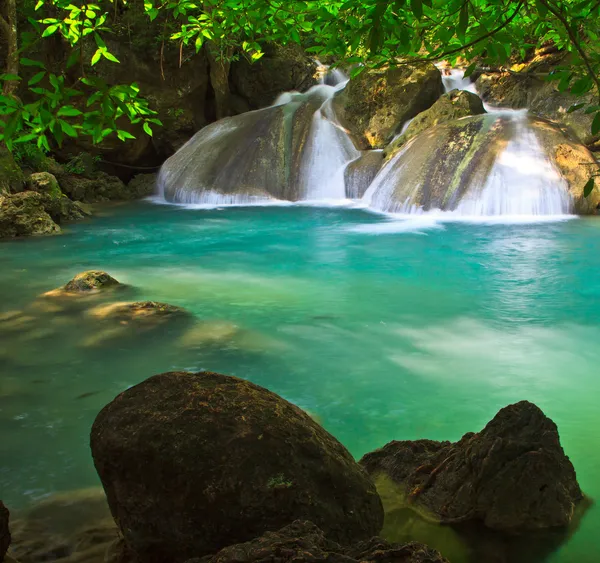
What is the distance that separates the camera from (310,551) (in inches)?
74.9

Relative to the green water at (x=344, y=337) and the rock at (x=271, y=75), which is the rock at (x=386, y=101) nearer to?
the rock at (x=271, y=75)

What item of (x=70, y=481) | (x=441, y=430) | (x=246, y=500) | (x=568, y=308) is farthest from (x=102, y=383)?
(x=568, y=308)

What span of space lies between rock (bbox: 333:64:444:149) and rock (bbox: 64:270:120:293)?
1075cm

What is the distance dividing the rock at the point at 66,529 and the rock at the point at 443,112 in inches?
528

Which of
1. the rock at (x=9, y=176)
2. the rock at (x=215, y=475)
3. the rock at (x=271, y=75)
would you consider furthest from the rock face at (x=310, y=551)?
the rock at (x=271, y=75)

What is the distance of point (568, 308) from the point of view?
7078mm

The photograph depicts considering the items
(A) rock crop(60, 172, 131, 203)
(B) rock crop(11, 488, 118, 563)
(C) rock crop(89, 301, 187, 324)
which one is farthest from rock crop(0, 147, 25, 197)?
(B) rock crop(11, 488, 118, 563)

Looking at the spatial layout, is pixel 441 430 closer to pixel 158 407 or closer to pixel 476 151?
pixel 158 407

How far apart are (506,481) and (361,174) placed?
13.4 metres

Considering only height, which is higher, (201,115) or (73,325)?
(201,115)

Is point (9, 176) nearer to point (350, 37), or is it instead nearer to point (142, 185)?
point (142, 185)

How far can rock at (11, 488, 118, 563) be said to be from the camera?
283cm

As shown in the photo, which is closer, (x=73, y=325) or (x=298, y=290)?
(x=73, y=325)

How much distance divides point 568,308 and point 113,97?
5.58 metres
